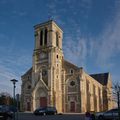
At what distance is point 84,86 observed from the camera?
60.8m

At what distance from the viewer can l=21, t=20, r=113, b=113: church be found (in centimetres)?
5922

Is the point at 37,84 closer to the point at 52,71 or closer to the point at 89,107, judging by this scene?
the point at 52,71

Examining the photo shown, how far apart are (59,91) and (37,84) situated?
5.82 metres

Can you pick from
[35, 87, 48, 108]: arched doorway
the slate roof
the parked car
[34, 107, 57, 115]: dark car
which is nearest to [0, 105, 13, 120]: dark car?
[34, 107, 57, 115]: dark car

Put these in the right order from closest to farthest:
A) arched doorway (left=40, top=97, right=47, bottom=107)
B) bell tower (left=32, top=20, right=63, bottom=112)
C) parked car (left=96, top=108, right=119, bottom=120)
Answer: parked car (left=96, top=108, right=119, bottom=120) < bell tower (left=32, top=20, right=63, bottom=112) < arched doorway (left=40, top=97, right=47, bottom=107)

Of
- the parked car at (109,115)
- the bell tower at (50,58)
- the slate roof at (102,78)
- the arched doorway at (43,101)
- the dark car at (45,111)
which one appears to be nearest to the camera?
the parked car at (109,115)

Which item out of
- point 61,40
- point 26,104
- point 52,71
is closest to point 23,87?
point 26,104

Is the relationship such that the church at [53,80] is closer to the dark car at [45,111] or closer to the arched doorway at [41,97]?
the arched doorway at [41,97]

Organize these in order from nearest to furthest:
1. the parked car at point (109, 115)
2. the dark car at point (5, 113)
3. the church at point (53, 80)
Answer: the dark car at point (5, 113), the parked car at point (109, 115), the church at point (53, 80)

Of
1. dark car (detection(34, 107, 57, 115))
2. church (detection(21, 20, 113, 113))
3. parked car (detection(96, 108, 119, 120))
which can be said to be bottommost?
dark car (detection(34, 107, 57, 115))

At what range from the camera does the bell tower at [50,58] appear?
2336 inches

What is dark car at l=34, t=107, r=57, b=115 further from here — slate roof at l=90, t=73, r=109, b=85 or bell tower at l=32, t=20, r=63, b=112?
slate roof at l=90, t=73, r=109, b=85

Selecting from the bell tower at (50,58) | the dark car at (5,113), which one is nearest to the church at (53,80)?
the bell tower at (50,58)

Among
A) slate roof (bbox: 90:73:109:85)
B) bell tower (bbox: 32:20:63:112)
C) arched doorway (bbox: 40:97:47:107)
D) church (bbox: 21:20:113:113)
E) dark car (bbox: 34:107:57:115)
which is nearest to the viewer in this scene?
dark car (bbox: 34:107:57:115)
